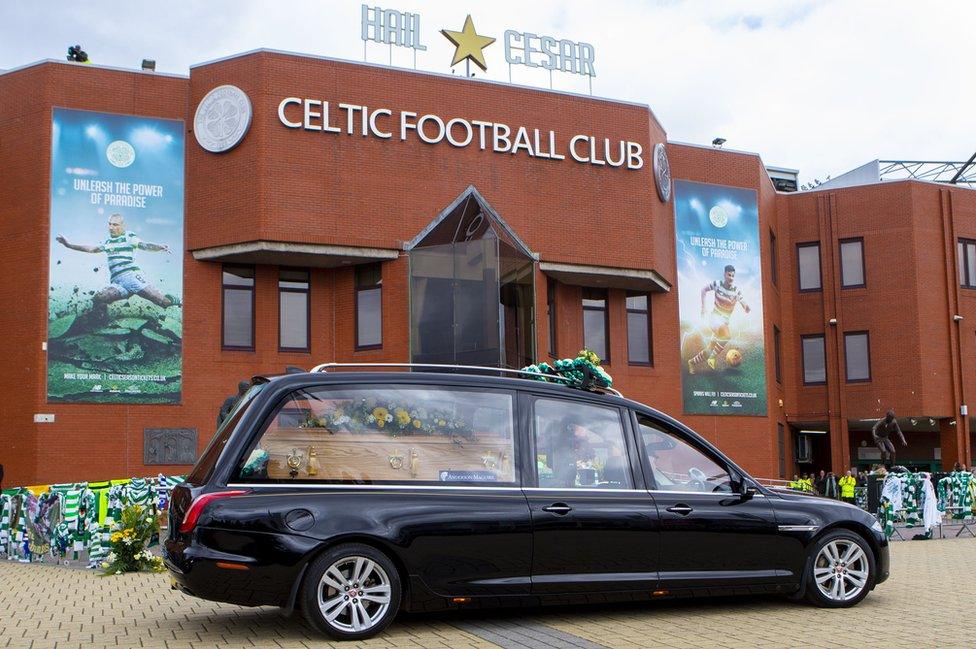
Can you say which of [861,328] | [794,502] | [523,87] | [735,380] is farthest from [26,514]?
[861,328]

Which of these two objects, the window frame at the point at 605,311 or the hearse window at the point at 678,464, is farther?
the window frame at the point at 605,311

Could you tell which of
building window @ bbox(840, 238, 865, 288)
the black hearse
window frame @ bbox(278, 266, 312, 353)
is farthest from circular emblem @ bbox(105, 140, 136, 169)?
building window @ bbox(840, 238, 865, 288)

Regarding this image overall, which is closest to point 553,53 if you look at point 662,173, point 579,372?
point 662,173

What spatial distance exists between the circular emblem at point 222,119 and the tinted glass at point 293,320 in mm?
3824

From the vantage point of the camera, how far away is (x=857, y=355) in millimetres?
35562

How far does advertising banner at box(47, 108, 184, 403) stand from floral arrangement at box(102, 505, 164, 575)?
37.3 ft

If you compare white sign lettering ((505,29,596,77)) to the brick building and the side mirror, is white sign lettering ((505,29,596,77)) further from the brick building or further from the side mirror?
the side mirror

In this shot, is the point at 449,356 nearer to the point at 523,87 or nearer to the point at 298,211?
the point at 298,211

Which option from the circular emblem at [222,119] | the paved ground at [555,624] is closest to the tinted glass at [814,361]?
the circular emblem at [222,119]

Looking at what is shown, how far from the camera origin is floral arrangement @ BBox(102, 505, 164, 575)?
13172 mm

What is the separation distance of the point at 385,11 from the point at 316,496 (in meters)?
22.0

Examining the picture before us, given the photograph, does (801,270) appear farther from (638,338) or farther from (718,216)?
(638,338)

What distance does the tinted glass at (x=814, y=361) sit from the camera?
119 feet

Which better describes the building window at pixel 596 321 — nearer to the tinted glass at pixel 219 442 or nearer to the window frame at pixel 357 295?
the window frame at pixel 357 295
